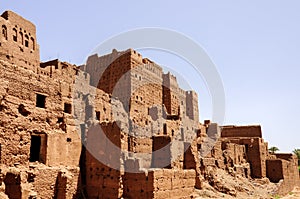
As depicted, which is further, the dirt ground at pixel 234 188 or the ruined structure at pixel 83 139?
the dirt ground at pixel 234 188

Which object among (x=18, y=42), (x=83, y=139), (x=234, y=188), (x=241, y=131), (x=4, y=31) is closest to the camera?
(x=83, y=139)

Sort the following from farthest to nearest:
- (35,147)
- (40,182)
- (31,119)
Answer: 1. (35,147)
2. (31,119)
3. (40,182)

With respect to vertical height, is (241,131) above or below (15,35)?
below

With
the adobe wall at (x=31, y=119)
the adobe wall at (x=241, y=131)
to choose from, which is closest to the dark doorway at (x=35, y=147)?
the adobe wall at (x=31, y=119)

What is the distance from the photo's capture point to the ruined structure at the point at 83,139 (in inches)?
537

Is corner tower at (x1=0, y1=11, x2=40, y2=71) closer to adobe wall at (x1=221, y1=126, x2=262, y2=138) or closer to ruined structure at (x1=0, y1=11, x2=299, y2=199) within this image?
ruined structure at (x1=0, y1=11, x2=299, y2=199)

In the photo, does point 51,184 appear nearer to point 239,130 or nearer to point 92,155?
point 92,155

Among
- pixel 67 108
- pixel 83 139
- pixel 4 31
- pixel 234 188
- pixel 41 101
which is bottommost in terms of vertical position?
pixel 234 188

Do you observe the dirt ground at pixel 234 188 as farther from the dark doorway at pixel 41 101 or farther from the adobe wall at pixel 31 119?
the dark doorway at pixel 41 101

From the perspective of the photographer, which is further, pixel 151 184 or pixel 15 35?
pixel 15 35

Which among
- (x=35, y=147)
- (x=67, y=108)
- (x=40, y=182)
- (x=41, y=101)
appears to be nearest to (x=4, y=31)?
(x=67, y=108)

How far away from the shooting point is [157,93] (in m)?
29.6

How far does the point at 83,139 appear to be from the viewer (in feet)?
56.3

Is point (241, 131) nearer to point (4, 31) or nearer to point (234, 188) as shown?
point (234, 188)
